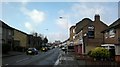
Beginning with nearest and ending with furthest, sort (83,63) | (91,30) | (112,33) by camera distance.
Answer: (83,63) → (112,33) → (91,30)

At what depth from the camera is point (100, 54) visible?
92.3 feet

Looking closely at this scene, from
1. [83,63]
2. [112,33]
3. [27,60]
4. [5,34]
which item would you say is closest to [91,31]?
[5,34]

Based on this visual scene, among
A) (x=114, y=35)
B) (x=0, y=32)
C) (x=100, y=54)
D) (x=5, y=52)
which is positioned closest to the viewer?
(x=100, y=54)

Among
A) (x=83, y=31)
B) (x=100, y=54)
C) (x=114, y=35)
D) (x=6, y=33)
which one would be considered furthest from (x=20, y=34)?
(x=100, y=54)

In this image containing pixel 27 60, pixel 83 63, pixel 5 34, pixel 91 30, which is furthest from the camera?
pixel 5 34

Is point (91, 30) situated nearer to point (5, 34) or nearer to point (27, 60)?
point (5, 34)

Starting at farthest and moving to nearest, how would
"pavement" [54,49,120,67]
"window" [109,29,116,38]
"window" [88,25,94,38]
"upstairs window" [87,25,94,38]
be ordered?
"window" [88,25,94,38] → "upstairs window" [87,25,94,38] → "window" [109,29,116,38] → "pavement" [54,49,120,67]

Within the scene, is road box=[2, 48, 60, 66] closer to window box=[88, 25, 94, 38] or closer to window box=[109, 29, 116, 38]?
window box=[109, 29, 116, 38]

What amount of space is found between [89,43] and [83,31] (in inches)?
386

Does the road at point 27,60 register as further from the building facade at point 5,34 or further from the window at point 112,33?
the building facade at point 5,34

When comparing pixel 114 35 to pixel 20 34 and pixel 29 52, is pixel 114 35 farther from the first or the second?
pixel 20 34

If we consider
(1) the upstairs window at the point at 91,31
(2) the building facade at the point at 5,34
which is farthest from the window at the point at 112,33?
(2) the building facade at the point at 5,34

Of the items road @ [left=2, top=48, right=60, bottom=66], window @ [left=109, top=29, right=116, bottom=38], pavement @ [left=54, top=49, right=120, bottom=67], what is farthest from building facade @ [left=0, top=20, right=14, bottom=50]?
pavement @ [left=54, top=49, right=120, bottom=67]

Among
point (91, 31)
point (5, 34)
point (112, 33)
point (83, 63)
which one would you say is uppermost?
point (91, 31)
